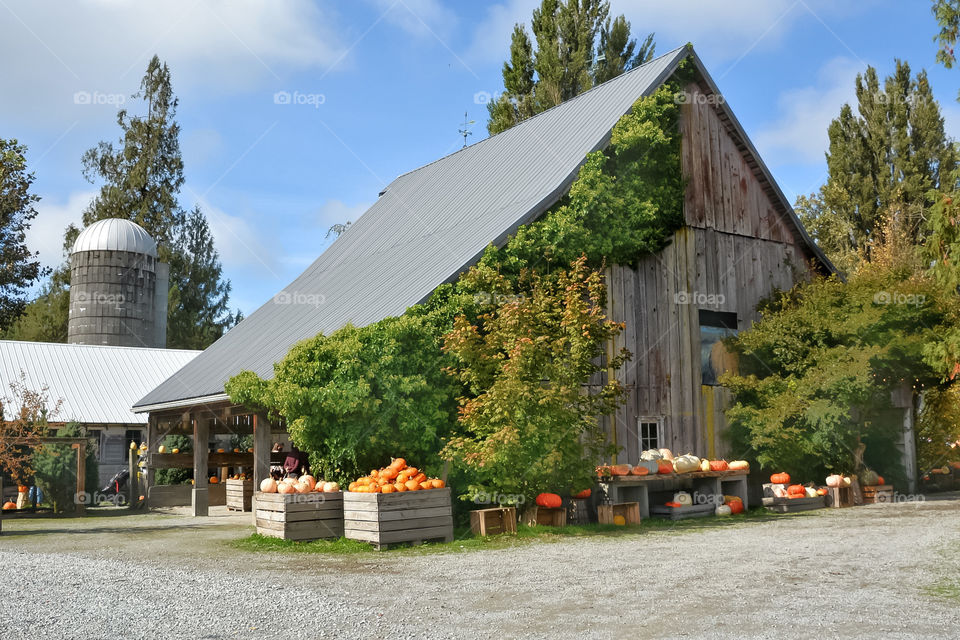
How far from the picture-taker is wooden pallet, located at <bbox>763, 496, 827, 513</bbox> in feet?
57.9

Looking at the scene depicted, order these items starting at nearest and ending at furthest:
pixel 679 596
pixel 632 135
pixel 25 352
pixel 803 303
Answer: pixel 679 596, pixel 632 135, pixel 803 303, pixel 25 352

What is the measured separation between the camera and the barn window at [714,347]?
19.9 metres

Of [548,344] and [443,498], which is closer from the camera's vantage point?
[443,498]

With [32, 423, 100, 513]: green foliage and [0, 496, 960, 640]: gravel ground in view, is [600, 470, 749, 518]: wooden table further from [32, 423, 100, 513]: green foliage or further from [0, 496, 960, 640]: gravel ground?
[32, 423, 100, 513]: green foliage

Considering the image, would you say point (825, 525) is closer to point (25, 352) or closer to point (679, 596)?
point (679, 596)

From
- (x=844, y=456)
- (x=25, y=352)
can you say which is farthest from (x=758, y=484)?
(x=25, y=352)

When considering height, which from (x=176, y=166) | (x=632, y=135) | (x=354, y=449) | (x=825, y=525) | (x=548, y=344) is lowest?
(x=825, y=525)

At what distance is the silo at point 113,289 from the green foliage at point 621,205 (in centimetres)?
2717

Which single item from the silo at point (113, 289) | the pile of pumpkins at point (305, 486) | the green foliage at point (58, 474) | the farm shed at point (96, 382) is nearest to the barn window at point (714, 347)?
the pile of pumpkins at point (305, 486)

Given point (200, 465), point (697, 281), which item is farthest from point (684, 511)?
point (200, 465)

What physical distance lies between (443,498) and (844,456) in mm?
9841

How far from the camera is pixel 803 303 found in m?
19.7

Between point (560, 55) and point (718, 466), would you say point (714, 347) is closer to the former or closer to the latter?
point (718, 466)

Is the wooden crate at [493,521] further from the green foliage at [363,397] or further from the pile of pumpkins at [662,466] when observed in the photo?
the pile of pumpkins at [662,466]
